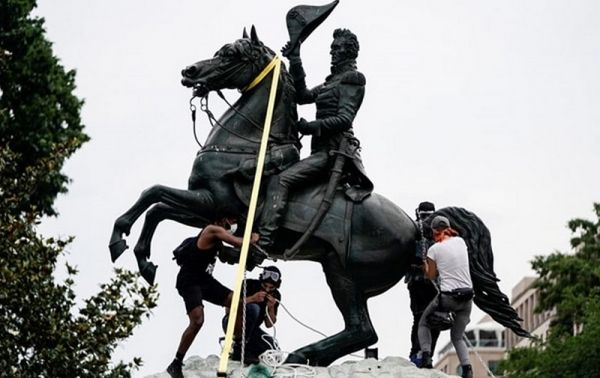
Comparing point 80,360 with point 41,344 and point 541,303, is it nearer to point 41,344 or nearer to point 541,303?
point 41,344

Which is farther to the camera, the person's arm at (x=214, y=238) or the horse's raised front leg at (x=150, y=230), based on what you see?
the horse's raised front leg at (x=150, y=230)

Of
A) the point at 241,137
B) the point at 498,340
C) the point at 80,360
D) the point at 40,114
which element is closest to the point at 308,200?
the point at 241,137

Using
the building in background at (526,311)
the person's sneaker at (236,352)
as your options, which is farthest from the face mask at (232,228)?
the building in background at (526,311)

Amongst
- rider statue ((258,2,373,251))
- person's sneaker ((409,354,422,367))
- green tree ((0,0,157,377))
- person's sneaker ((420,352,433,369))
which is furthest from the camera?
green tree ((0,0,157,377))

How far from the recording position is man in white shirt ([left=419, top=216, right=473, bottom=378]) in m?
19.8

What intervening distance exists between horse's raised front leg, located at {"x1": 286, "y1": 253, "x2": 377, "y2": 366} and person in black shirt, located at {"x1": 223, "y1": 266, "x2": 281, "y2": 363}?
410 mm

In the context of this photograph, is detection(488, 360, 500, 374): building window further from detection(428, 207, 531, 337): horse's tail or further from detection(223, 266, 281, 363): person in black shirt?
detection(223, 266, 281, 363): person in black shirt

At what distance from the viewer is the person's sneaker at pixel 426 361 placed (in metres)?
19.9

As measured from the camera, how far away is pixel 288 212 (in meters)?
20.1

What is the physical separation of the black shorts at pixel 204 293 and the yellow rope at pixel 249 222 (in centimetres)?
58

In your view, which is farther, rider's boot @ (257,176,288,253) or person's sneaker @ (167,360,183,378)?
rider's boot @ (257,176,288,253)

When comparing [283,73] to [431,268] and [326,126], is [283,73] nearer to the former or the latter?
[326,126]

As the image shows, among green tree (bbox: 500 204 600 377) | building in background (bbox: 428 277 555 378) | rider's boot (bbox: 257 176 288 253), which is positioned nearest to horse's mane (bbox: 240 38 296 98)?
rider's boot (bbox: 257 176 288 253)

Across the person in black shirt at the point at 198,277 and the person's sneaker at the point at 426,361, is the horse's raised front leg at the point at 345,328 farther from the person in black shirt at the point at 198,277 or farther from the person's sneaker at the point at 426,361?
the person in black shirt at the point at 198,277
